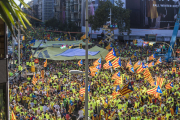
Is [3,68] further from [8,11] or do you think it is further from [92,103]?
[92,103]

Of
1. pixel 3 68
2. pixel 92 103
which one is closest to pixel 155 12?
pixel 92 103

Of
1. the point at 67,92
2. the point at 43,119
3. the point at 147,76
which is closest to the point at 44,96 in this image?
the point at 67,92

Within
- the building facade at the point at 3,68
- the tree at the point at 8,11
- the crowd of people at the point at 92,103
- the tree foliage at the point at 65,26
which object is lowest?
the crowd of people at the point at 92,103

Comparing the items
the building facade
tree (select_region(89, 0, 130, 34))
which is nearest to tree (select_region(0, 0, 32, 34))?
the building facade

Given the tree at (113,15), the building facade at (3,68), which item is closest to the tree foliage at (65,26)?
the tree at (113,15)

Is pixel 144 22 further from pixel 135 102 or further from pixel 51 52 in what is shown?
pixel 135 102

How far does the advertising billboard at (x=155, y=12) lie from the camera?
60938 mm

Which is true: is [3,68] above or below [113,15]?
below

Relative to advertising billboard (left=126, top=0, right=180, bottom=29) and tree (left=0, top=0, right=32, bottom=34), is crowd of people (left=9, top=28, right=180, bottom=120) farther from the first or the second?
advertising billboard (left=126, top=0, right=180, bottom=29)

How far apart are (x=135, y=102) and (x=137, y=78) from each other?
28.5 feet

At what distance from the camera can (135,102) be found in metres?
15.3

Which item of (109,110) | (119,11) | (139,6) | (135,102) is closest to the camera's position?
(109,110)

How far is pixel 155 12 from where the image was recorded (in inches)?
2397

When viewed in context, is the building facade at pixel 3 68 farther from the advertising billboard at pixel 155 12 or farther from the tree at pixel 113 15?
the advertising billboard at pixel 155 12
